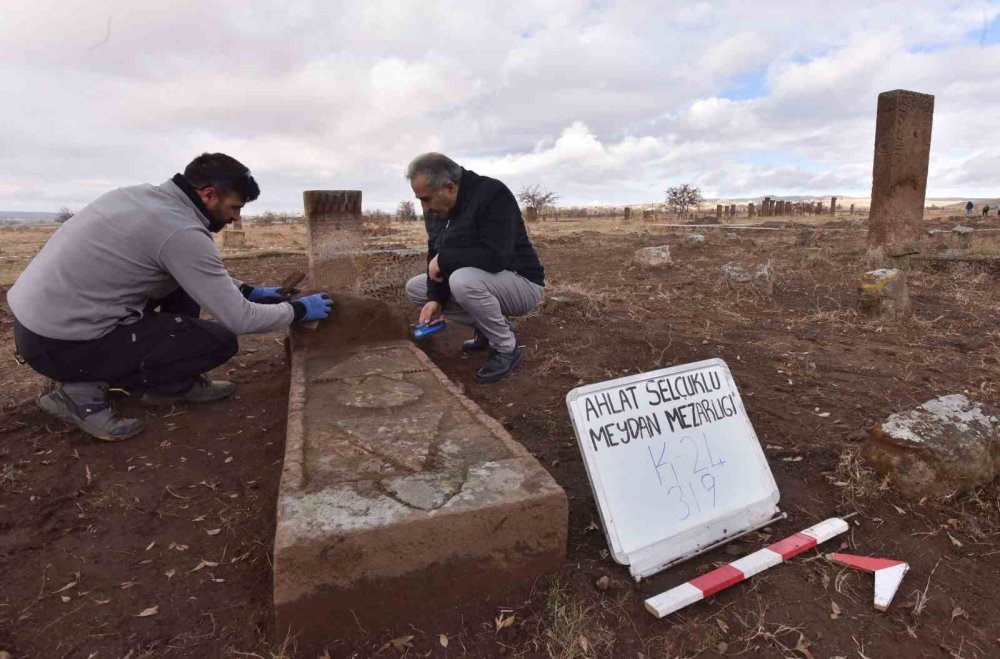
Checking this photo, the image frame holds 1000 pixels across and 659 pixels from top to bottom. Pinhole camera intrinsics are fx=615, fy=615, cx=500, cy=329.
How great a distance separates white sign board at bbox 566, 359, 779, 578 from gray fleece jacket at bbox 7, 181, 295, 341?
1860 millimetres

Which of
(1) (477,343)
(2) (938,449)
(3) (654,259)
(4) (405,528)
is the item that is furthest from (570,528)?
(3) (654,259)

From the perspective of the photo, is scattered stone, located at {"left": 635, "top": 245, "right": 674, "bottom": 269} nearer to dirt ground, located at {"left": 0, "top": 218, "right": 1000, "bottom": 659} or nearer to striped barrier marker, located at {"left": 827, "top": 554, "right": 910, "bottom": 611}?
dirt ground, located at {"left": 0, "top": 218, "right": 1000, "bottom": 659}

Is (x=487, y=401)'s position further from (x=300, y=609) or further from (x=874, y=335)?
(x=874, y=335)

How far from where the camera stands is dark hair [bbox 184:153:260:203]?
2.98 meters

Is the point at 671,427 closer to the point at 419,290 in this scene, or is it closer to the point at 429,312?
the point at 429,312

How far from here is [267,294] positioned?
12.4 ft

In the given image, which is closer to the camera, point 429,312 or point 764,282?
point 429,312

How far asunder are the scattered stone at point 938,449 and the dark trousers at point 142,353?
126 inches

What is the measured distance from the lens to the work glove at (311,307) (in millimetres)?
3402

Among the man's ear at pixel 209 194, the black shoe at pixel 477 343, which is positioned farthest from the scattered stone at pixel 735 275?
the man's ear at pixel 209 194

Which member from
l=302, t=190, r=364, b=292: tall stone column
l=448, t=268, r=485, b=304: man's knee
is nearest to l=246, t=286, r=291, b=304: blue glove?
l=448, t=268, r=485, b=304: man's knee

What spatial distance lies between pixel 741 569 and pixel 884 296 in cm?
414

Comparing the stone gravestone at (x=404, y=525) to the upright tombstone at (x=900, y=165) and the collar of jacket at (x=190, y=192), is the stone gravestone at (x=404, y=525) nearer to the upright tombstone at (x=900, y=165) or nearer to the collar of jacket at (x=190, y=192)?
the collar of jacket at (x=190, y=192)

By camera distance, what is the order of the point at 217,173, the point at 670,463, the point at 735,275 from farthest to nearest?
the point at 735,275
the point at 217,173
the point at 670,463
